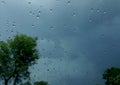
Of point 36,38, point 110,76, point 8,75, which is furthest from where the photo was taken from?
point 110,76

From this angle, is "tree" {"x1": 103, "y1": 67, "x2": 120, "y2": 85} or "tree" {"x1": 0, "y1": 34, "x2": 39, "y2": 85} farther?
"tree" {"x1": 103, "y1": 67, "x2": 120, "y2": 85}

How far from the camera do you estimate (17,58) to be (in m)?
58.1

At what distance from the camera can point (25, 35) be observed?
60.8 m

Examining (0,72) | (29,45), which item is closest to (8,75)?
(0,72)

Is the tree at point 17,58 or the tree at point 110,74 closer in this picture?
the tree at point 17,58

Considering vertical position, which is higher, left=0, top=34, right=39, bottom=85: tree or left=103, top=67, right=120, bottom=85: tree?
left=103, top=67, right=120, bottom=85: tree

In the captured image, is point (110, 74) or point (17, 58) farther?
point (110, 74)

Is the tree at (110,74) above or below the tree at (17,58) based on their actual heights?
above

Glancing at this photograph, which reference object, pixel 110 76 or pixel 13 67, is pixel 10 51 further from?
pixel 110 76

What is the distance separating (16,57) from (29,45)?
2.56 meters

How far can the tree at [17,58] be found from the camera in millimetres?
57688

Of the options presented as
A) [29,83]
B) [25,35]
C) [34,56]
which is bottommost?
[29,83]

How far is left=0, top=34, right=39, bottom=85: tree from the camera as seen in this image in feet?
189

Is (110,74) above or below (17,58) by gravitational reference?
above
